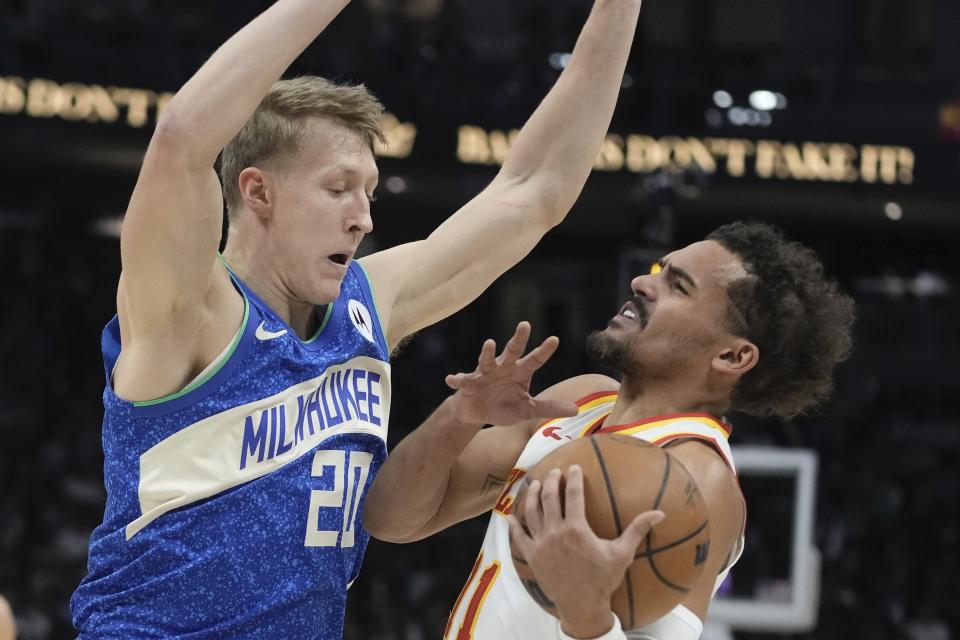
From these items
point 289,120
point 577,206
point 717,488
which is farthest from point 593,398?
point 577,206

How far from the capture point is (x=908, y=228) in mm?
15492

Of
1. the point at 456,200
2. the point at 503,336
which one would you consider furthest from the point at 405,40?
the point at 503,336

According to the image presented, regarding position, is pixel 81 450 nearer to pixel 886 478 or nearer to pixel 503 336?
pixel 503 336

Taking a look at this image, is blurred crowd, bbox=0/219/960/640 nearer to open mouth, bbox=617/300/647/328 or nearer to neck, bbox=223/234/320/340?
open mouth, bbox=617/300/647/328

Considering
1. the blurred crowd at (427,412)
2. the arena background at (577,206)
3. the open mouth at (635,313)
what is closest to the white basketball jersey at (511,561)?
the open mouth at (635,313)

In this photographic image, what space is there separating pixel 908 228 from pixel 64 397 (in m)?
9.66

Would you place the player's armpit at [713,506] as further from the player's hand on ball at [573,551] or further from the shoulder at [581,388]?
the shoulder at [581,388]

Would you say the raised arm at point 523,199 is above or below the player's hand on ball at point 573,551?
above

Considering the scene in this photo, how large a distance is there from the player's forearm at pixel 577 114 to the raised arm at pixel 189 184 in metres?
0.91

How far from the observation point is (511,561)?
2.76 m

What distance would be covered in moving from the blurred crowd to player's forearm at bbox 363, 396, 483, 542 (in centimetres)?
754

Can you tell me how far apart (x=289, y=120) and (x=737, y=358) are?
3.60 feet

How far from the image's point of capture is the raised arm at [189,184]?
2311mm

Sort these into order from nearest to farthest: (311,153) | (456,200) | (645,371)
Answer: (311,153) < (645,371) < (456,200)
